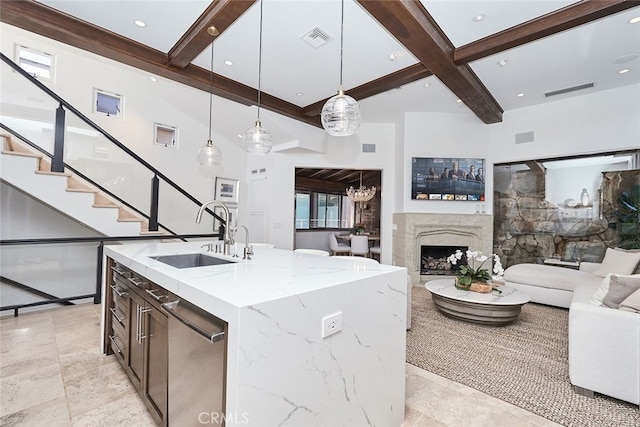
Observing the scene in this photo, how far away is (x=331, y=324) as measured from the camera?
1.32 metres

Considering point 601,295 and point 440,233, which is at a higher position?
point 440,233

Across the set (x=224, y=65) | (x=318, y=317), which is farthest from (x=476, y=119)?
(x=318, y=317)

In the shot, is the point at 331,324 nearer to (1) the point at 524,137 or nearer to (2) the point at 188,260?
(2) the point at 188,260

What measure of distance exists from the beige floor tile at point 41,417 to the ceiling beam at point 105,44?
352 cm

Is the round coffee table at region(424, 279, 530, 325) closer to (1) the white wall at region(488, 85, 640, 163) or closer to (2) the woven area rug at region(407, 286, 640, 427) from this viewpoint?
(2) the woven area rug at region(407, 286, 640, 427)

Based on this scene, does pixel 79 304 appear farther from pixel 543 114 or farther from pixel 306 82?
pixel 543 114

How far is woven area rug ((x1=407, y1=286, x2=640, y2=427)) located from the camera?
76.5 inches

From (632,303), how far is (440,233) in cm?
373

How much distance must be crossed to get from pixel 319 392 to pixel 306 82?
4.37 meters

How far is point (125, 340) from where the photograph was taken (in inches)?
85.0

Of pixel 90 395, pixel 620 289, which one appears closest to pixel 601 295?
pixel 620 289

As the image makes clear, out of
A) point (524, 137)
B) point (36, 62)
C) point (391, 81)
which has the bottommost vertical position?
point (524, 137)

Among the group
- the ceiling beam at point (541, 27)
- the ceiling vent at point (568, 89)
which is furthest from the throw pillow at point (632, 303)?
the ceiling vent at point (568, 89)

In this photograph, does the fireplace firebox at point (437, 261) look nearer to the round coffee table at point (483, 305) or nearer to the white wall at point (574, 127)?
the white wall at point (574, 127)
